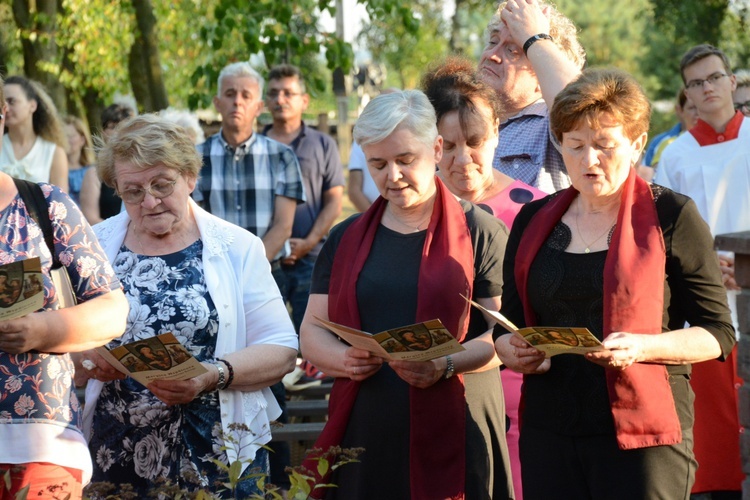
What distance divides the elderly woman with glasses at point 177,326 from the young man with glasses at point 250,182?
3186 millimetres

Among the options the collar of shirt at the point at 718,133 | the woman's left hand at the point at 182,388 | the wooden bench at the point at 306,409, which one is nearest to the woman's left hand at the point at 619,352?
the woman's left hand at the point at 182,388

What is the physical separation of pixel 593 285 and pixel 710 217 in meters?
3.04

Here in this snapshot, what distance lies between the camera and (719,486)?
6.05m

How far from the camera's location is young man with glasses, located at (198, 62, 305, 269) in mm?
7402

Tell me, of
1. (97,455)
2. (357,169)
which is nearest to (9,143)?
(357,169)

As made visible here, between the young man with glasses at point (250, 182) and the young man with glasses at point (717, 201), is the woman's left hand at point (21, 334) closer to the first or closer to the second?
the young man with glasses at point (717, 201)

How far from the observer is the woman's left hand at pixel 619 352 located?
3123 mm

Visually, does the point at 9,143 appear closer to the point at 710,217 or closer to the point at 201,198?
the point at 201,198

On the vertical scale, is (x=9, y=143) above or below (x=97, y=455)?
above

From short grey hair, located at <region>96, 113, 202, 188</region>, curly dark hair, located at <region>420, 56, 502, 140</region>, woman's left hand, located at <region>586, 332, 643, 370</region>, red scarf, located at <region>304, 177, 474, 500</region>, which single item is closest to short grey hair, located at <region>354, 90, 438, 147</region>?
red scarf, located at <region>304, 177, 474, 500</region>

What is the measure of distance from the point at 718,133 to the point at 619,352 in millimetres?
3617

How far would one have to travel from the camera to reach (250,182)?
7402 mm

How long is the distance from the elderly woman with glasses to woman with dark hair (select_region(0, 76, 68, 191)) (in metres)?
3.94

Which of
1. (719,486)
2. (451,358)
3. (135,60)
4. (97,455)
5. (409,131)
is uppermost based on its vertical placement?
(135,60)
